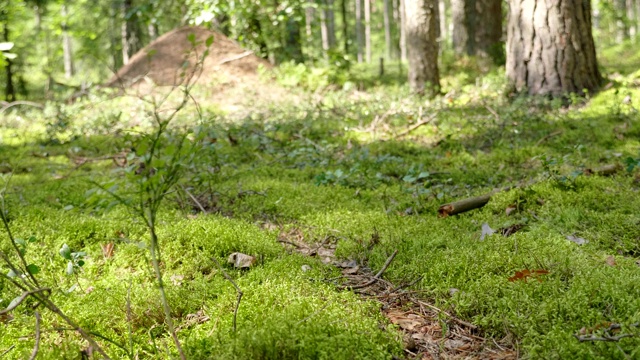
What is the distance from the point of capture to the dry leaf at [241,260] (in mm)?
3039

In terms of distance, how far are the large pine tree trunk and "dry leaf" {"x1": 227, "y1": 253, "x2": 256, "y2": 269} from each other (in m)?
5.76

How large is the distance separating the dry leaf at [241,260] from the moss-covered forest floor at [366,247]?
49 mm

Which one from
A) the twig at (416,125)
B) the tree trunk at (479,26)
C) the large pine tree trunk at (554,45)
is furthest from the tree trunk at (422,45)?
the tree trunk at (479,26)

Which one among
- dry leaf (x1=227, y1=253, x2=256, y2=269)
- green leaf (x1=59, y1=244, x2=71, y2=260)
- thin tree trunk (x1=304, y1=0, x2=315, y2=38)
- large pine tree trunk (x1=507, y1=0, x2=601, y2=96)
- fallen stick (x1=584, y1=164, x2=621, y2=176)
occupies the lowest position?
dry leaf (x1=227, y1=253, x2=256, y2=269)

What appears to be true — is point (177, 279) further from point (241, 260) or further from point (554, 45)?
point (554, 45)

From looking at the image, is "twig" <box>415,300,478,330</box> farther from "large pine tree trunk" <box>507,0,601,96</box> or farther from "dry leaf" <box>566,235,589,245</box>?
"large pine tree trunk" <box>507,0,601,96</box>

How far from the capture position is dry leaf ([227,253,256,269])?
120 inches

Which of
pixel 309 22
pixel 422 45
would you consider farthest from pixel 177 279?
pixel 309 22

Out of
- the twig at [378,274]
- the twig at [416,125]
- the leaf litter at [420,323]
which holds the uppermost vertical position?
the twig at [416,125]

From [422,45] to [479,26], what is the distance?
281 centimetres

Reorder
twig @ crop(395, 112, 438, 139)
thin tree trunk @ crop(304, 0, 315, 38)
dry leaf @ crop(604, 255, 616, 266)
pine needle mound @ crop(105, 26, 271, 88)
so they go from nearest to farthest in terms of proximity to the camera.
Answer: dry leaf @ crop(604, 255, 616, 266) → twig @ crop(395, 112, 438, 139) → thin tree trunk @ crop(304, 0, 315, 38) → pine needle mound @ crop(105, 26, 271, 88)

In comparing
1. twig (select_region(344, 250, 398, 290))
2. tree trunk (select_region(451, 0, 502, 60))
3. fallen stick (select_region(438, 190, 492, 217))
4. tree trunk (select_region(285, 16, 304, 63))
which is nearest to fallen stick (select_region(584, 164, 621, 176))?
fallen stick (select_region(438, 190, 492, 217))

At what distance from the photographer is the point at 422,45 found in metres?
8.87

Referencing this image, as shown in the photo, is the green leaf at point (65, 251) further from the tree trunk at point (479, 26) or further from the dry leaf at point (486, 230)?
the tree trunk at point (479, 26)
